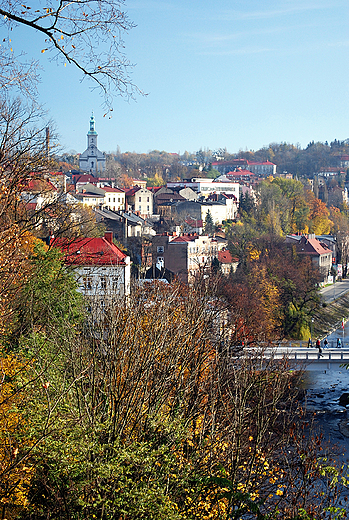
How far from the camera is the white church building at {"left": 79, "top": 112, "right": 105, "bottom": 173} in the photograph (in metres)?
92.5

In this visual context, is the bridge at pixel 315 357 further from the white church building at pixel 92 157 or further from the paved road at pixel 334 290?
the white church building at pixel 92 157

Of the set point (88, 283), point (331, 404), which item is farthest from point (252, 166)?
point (88, 283)

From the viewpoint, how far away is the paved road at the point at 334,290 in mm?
46081

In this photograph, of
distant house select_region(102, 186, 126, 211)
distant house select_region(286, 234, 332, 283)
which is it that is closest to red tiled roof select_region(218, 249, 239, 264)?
distant house select_region(286, 234, 332, 283)

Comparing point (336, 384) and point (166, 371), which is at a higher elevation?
point (166, 371)

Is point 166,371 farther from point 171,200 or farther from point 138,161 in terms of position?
point 138,161

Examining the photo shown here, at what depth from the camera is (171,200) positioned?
7088 centimetres

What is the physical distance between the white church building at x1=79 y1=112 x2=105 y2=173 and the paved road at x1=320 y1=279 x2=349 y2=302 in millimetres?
49068

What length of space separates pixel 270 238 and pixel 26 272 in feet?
135

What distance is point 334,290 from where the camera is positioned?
49688mm

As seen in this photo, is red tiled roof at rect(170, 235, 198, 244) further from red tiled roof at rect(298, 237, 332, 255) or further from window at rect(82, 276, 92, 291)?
window at rect(82, 276, 92, 291)

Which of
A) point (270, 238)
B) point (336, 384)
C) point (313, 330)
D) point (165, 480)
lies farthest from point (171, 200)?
point (165, 480)

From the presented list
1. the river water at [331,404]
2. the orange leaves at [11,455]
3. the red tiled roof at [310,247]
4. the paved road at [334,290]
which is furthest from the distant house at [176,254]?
the orange leaves at [11,455]

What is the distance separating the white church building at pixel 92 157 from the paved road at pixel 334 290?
161 feet
